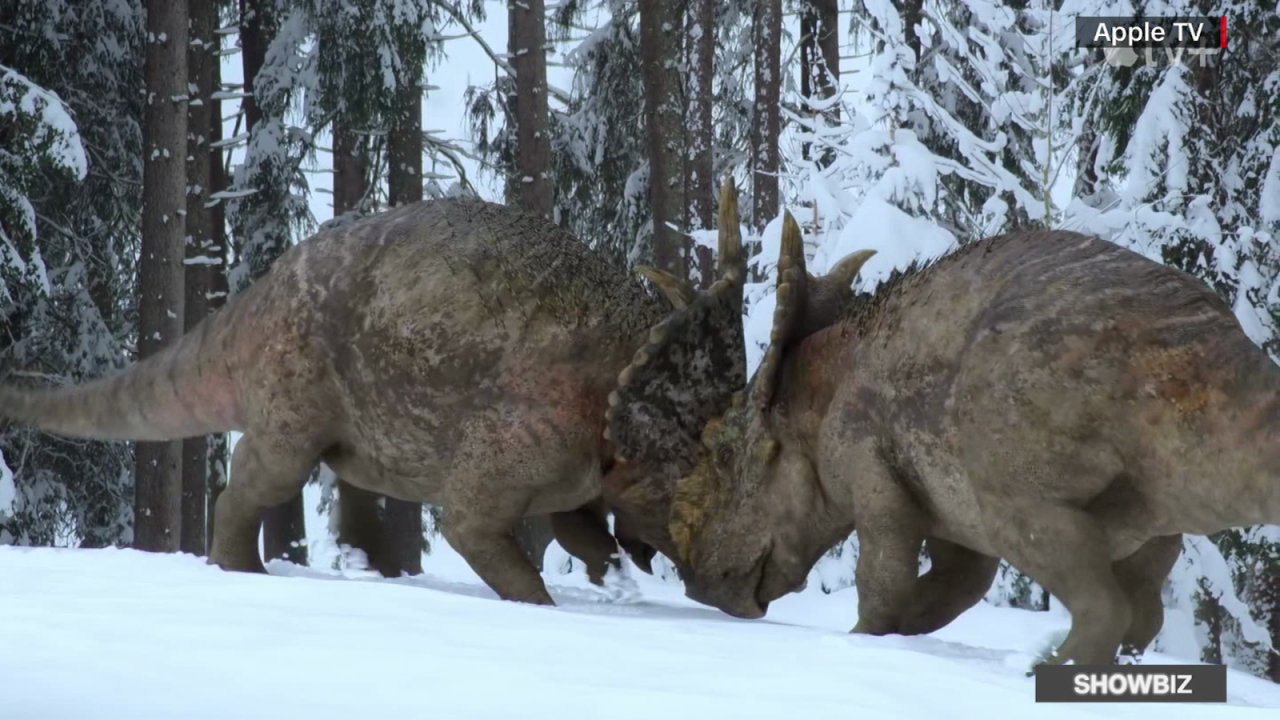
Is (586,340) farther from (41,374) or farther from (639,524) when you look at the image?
(41,374)

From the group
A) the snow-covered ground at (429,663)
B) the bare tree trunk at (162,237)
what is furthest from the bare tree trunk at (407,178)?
the snow-covered ground at (429,663)

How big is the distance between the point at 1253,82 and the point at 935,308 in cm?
542

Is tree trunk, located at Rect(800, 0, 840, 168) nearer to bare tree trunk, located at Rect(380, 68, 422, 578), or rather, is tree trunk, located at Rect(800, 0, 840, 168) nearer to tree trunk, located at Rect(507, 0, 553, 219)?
tree trunk, located at Rect(507, 0, 553, 219)

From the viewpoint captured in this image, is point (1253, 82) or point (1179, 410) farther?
point (1253, 82)

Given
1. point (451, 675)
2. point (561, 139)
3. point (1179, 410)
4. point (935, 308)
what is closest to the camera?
point (451, 675)

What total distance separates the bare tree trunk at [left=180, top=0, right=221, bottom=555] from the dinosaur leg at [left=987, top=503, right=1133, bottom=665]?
33.8ft

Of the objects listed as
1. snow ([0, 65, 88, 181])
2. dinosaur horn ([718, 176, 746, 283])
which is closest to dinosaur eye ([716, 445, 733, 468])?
dinosaur horn ([718, 176, 746, 283])

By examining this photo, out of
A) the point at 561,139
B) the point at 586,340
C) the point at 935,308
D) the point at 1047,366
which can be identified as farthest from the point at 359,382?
the point at 561,139

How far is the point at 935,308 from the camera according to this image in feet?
18.9

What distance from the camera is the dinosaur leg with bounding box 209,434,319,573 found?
7.32m

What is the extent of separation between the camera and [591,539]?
25.2 ft

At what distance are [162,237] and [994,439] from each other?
939cm

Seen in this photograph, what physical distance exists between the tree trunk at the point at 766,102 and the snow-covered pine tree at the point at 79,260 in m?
6.46

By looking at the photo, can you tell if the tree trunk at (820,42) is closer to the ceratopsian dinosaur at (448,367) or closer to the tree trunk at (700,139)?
the tree trunk at (700,139)
